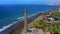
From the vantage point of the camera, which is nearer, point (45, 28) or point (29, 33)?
point (29, 33)

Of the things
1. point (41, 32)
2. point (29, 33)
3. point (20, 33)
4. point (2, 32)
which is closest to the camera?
point (29, 33)

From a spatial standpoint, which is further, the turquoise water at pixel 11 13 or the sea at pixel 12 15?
the turquoise water at pixel 11 13

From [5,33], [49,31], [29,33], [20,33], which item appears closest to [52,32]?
[49,31]

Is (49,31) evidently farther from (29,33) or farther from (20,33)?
(20,33)

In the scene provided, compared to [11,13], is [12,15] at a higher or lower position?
higher

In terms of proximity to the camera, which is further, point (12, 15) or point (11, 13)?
point (11, 13)

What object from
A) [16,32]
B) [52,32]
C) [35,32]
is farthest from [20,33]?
[52,32]

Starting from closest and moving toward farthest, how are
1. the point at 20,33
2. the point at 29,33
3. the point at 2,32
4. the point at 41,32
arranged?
the point at 29,33, the point at 41,32, the point at 20,33, the point at 2,32

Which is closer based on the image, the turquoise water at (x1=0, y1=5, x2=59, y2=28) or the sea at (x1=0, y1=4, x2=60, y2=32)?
the sea at (x1=0, y1=4, x2=60, y2=32)

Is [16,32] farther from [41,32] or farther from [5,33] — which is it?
[41,32]
